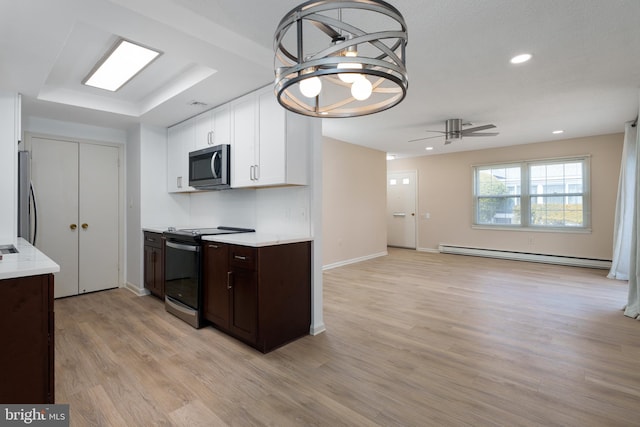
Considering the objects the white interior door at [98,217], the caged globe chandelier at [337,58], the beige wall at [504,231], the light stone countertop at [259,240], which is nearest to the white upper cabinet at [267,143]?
the light stone countertop at [259,240]

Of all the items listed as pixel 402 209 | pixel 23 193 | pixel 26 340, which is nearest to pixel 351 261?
pixel 402 209

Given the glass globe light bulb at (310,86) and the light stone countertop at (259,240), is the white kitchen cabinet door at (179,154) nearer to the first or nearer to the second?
the light stone countertop at (259,240)

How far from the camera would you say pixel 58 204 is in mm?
3930

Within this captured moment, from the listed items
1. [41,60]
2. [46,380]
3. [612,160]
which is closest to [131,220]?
[41,60]

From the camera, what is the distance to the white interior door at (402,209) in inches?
314

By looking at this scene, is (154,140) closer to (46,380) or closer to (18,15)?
(18,15)

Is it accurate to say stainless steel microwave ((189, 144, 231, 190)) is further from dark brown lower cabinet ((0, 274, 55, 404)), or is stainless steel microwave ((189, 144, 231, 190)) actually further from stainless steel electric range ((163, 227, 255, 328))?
dark brown lower cabinet ((0, 274, 55, 404))

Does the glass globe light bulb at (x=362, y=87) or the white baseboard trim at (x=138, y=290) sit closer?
the glass globe light bulb at (x=362, y=87)

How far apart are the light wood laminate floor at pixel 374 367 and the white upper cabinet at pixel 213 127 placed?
1.97 m

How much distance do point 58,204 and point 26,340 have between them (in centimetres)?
332

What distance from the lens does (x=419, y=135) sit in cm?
558

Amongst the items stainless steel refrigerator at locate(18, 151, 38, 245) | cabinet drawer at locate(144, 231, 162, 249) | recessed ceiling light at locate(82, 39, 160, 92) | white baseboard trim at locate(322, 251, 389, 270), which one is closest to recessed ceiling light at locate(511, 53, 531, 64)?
recessed ceiling light at locate(82, 39, 160, 92)

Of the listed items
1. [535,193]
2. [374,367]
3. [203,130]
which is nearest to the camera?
[374,367]

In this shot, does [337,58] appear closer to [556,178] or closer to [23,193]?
[23,193]
